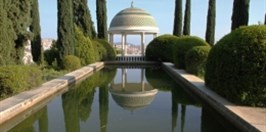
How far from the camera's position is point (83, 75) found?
17.1m

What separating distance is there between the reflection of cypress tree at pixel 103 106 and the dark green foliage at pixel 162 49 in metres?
15.0

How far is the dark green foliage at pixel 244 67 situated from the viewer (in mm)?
8555

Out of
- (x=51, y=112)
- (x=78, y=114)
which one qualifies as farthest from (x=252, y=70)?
(x=51, y=112)

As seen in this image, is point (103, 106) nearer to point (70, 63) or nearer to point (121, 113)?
point (121, 113)

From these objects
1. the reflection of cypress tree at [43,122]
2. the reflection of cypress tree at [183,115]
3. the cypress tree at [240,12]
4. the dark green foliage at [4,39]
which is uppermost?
the cypress tree at [240,12]

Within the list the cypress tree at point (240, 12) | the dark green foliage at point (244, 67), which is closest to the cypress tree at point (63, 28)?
the cypress tree at point (240, 12)

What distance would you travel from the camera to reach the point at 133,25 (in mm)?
35250

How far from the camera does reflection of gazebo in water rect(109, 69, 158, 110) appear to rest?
1017 cm

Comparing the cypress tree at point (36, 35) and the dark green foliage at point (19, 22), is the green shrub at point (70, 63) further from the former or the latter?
the dark green foliage at point (19, 22)

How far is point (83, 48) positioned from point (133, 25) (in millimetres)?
13208

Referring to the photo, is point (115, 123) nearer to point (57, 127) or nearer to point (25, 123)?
point (57, 127)

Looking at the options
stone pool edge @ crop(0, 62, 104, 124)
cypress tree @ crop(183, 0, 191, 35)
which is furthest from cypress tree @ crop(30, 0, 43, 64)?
cypress tree @ crop(183, 0, 191, 35)

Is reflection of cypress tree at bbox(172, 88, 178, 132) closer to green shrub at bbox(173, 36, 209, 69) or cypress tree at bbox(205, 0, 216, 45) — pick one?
green shrub at bbox(173, 36, 209, 69)

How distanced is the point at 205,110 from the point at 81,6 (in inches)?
706
